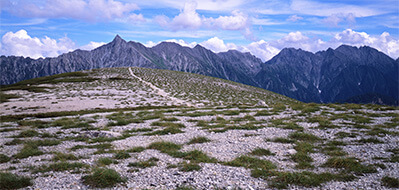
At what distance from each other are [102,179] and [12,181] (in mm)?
3566

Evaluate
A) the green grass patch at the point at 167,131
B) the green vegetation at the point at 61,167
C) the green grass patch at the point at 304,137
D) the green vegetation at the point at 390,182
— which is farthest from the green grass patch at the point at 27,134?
the green vegetation at the point at 390,182

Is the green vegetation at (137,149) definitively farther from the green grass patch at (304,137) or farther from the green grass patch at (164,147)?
the green grass patch at (304,137)

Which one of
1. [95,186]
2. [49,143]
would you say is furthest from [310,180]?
[49,143]

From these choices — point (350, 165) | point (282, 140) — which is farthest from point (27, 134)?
point (350, 165)

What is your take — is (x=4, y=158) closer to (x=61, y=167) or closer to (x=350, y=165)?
(x=61, y=167)

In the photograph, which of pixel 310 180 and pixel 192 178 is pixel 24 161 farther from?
pixel 310 180

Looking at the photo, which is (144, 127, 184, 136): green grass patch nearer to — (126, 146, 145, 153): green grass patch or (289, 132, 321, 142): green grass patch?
(126, 146, 145, 153): green grass patch

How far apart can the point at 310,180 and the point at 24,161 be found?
14.6 metres

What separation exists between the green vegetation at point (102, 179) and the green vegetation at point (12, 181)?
2.18 m

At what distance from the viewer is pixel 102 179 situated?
9.33 metres

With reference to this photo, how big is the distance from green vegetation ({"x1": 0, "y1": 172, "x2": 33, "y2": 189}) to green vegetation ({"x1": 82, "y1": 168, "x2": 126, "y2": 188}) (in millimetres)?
2180

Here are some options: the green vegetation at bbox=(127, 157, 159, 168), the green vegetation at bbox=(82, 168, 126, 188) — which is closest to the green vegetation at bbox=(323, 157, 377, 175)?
the green vegetation at bbox=(127, 157, 159, 168)

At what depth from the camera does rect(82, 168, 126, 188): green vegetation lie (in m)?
9.24

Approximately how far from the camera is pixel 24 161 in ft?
40.1
